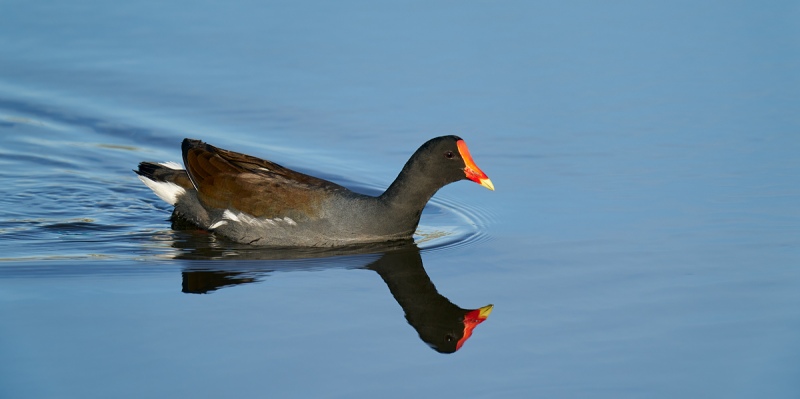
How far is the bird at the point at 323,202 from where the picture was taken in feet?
26.7

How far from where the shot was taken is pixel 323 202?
26.8 ft

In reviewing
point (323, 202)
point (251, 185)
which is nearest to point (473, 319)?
point (323, 202)

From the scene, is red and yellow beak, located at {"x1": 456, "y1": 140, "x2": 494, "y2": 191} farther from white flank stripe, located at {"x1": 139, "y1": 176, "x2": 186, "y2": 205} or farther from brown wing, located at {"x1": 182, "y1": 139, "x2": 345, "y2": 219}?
white flank stripe, located at {"x1": 139, "y1": 176, "x2": 186, "y2": 205}

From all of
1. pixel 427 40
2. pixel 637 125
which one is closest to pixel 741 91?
pixel 637 125

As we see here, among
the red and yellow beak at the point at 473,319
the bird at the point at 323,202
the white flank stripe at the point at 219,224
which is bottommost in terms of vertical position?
the red and yellow beak at the point at 473,319

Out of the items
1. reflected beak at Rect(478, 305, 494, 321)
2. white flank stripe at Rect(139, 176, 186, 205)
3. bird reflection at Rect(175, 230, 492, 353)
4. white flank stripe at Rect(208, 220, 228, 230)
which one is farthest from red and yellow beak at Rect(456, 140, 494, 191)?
white flank stripe at Rect(139, 176, 186, 205)

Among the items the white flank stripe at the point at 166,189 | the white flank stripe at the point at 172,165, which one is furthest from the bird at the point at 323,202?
the white flank stripe at the point at 172,165

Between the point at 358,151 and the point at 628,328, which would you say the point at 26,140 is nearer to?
the point at 358,151

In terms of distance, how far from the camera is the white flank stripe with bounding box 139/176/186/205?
897cm

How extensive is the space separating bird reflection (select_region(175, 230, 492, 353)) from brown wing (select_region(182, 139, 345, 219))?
1.04 ft

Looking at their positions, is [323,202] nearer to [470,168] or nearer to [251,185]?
[251,185]

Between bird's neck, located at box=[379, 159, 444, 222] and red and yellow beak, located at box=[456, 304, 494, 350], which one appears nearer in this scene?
red and yellow beak, located at box=[456, 304, 494, 350]

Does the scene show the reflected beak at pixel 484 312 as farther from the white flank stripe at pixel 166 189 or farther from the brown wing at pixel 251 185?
the white flank stripe at pixel 166 189

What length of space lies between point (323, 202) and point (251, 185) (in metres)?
0.60
